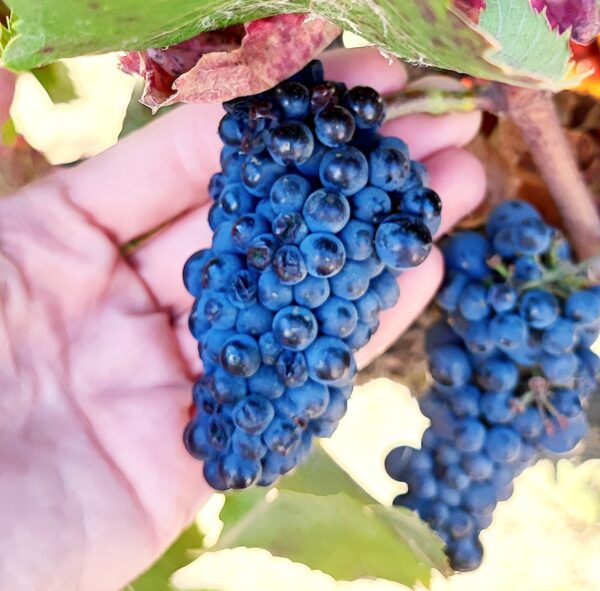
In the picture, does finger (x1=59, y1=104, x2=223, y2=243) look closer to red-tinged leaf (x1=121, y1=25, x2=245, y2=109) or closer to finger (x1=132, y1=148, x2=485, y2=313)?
finger (x1=132, y1=148, x2=485, y2=313)

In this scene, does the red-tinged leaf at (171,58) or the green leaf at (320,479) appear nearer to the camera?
the red-tinged leaf at (171,58)

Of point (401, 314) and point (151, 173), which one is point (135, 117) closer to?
point (151, 173)

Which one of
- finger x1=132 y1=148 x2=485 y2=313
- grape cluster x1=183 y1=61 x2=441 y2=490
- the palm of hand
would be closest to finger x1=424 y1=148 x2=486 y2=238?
finger x1=132 y1=148 x2=485 y2=313

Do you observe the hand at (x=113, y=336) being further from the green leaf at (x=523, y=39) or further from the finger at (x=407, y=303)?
the green leaf at (x=523, y=39)

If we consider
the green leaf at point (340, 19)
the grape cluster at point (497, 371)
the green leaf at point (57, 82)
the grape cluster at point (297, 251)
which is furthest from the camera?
the green leaf at point (57, 82)

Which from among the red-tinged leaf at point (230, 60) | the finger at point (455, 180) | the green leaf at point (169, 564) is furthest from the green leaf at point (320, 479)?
the red-tinged leaf at point (230, 60)
